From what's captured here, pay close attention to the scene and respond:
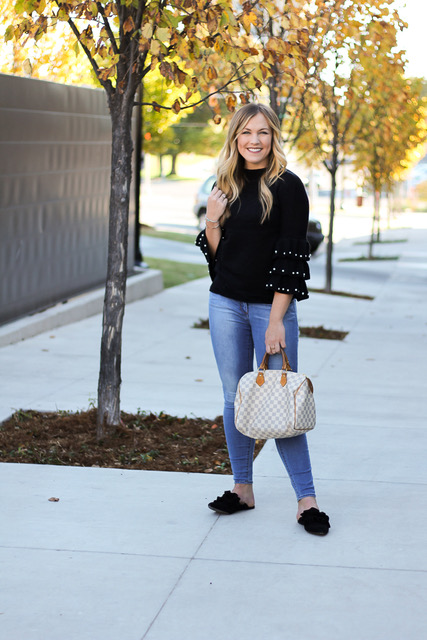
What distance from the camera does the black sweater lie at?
4375 mm

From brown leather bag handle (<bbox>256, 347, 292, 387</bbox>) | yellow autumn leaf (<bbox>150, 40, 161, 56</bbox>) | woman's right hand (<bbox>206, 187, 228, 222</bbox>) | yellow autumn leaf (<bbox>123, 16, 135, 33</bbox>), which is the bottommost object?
brown leather bag handle (<bbox>256, 347, 292, 387</bbox>)

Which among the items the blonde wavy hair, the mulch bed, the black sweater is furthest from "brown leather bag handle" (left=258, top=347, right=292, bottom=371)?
the mulch bed

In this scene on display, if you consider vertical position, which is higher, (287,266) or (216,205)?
(216,205)

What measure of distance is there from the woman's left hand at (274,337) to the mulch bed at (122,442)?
1.37m

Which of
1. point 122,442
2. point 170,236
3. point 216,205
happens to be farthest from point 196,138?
point 216,205

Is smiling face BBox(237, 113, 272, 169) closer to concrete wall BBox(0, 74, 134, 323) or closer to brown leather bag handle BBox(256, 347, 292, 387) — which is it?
brown leather bag handle BBox(256, 347, 292, 387)

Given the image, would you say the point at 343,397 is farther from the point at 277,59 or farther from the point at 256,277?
the point at 256,277

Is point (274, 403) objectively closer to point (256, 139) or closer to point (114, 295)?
point (256, 139)

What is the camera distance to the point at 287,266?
4359 mm

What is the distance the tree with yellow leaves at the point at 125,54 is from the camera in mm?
5570

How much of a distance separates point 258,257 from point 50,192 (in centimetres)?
711

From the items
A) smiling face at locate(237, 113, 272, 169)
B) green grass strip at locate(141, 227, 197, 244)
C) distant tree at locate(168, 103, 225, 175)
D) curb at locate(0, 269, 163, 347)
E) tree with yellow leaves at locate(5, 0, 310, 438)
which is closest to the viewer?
smiling face at locate(237, 113, 272, 169)

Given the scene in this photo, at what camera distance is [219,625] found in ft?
11.6

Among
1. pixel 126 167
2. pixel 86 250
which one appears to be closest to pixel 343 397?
pixel 126 167
